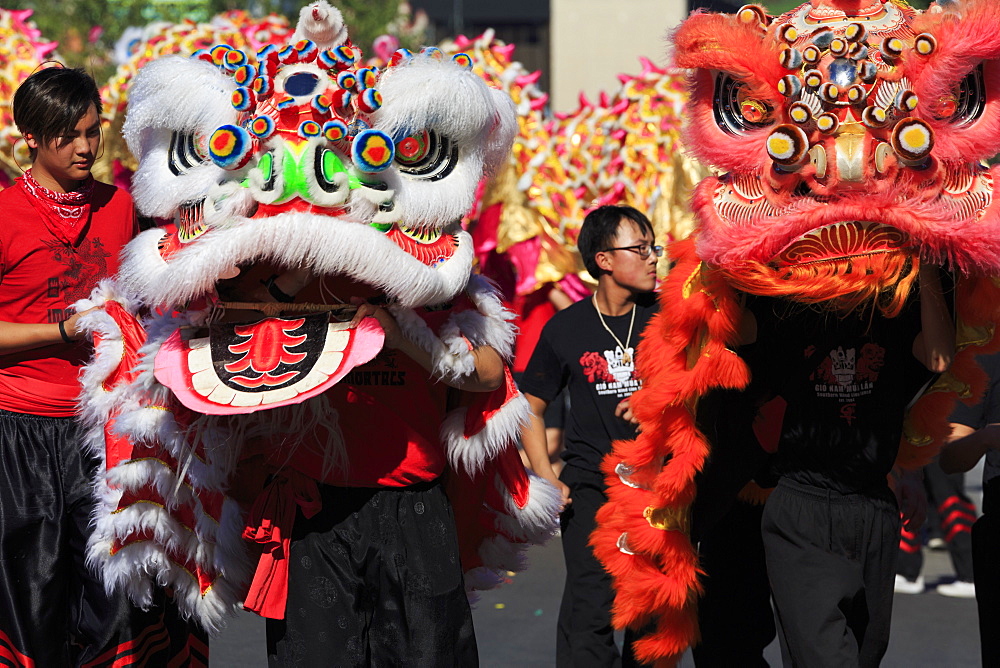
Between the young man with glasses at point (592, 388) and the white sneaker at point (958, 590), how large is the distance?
2801 mm

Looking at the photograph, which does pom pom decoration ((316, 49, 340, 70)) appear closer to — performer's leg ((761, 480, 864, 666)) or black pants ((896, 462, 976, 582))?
performer's leg ((761, 480, 864, 666))

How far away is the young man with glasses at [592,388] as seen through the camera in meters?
4.34

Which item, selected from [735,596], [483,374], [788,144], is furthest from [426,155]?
[735,596]

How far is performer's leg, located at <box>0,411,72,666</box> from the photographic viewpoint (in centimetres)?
357

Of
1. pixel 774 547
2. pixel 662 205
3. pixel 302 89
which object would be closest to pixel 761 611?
pixel 774 547

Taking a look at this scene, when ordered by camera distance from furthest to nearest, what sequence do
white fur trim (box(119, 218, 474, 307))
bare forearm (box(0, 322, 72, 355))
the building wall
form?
1. the building wall
2. bare forearm (box(0, 322, 72, 355))
3. white fur trim (box(119, 218, 474, 307))

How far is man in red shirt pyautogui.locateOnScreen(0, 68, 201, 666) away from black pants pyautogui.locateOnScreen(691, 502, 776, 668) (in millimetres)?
1690

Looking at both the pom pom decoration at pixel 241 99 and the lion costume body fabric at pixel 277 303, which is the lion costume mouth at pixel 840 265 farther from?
the pom pom decoration at pixel 241 99

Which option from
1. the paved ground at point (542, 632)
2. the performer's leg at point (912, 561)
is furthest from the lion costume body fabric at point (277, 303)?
the performer's leg at point (912, 561)

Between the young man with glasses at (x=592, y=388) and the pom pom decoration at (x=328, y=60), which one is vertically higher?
the pom pom decoration at (x=328, y=60)

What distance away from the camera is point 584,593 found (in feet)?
14.3

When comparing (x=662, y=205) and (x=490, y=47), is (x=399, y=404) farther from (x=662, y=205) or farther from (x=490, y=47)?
(x=490, y=47)

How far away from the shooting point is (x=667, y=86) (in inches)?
278

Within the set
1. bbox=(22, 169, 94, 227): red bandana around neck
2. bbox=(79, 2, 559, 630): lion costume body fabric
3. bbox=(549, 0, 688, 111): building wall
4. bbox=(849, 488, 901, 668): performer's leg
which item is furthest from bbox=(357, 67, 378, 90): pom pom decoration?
bbox=(549, 0, 688, 111): building wall
